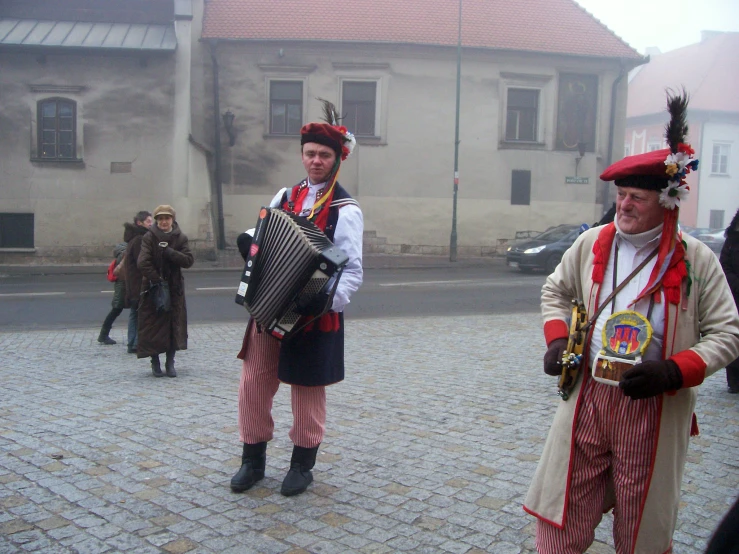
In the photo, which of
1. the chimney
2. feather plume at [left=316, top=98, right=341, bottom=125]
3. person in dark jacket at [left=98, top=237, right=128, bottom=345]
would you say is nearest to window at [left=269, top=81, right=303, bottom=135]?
person in dark jacket at [left=98, top=237, right=128, bottom=345]

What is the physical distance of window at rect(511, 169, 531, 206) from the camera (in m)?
27.1

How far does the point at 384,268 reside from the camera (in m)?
23.1

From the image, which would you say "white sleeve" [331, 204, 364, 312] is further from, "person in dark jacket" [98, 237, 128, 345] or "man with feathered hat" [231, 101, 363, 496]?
"person in dark jacket" [98, 237, 128, 345]

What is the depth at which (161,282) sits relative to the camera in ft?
24.2

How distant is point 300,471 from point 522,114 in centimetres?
2505

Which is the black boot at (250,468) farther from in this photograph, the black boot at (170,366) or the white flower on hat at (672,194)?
the black boot at (170,366)

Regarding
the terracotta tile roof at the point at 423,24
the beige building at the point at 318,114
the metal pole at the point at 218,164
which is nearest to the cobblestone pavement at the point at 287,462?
the beige building at the point at 318,114

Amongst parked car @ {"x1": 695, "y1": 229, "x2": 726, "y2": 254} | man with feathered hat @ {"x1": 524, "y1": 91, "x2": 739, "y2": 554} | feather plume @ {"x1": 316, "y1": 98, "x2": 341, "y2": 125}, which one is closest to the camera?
man with feathered hat @ {"x1": 524, "y1": 91, "x2": 739, "y2": 554}

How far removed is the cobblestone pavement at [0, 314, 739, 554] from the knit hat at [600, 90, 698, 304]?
1.46 m

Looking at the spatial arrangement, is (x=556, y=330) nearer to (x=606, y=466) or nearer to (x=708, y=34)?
(x=606, y=466)

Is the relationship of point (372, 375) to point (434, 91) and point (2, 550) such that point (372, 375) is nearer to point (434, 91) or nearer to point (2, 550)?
point (2, 550)

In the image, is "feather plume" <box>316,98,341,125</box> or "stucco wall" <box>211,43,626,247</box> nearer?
"feather plume" <box>316,98,341,125</box>

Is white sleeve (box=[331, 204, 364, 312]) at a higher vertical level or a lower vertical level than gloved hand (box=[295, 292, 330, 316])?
higher

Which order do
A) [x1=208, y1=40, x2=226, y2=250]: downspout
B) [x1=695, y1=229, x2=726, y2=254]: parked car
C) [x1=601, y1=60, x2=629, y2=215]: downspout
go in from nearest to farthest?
[x1=208, y1=40, x2=226, y2=250]: downspout
[x1=601, y1=60, x2=629, y2=215]: downspout
[x1=695, y1=229, x2=726, y2=254]: parked car
